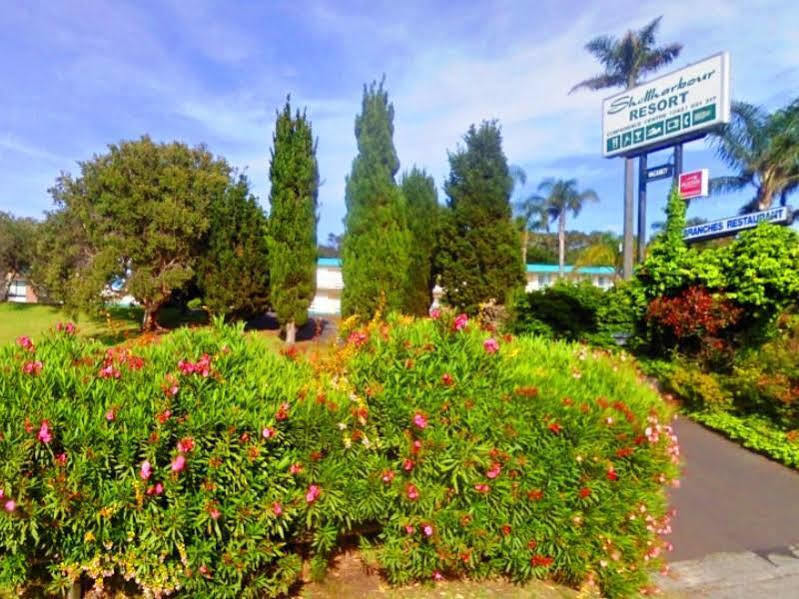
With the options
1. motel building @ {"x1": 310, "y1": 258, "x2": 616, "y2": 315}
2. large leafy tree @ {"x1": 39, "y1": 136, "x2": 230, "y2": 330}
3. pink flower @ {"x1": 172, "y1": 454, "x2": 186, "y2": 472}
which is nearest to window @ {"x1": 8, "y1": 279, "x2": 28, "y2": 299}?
motel building @ {"x1": 310, "y1": 258, "x2": 616, "y2": 315}

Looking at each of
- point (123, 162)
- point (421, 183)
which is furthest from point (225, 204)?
point (421, 183)

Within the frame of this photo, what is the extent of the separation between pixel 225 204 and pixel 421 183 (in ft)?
19.7

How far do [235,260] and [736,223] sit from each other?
12609mm

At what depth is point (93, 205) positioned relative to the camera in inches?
607

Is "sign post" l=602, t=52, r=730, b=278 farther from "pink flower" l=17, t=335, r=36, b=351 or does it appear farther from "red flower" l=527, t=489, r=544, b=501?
"pink flower" l=17, t=335, r=36, b=351

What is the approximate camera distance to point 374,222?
44.6ft

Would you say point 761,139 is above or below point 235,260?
above

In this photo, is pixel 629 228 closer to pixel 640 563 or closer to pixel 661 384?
pixel 661 384

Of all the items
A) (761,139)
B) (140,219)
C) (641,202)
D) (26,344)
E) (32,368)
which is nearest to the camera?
(32,368)

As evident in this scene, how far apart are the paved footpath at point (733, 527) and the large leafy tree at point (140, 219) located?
13799 millimetres

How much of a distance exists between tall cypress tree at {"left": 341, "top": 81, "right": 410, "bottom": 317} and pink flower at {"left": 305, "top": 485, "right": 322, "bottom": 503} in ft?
34.0

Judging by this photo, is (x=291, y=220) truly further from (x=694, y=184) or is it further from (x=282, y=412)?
(x=282, y=412)

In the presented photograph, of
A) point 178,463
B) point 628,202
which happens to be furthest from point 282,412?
point 628,202

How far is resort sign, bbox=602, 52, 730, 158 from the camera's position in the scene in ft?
40.1
